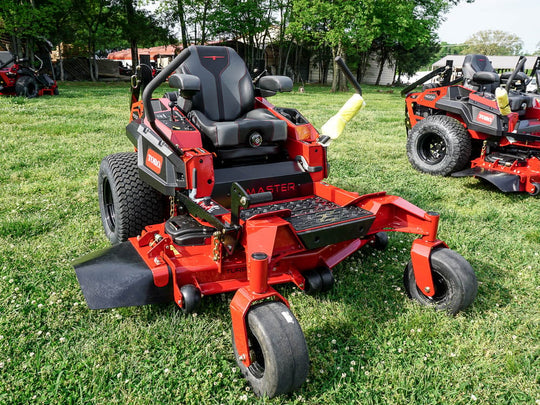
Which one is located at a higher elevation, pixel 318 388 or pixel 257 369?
pixel 257 369

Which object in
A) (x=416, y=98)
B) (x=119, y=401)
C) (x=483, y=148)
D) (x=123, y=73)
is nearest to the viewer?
(x=119, y=401)

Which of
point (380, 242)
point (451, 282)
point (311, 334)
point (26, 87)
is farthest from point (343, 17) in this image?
point (311, 334)

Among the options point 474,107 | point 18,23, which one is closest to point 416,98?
point 474,107

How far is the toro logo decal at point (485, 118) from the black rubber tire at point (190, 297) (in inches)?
177

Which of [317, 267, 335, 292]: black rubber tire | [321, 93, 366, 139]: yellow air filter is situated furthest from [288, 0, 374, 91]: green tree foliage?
[317, 267, 335, 292]: black rubber tire

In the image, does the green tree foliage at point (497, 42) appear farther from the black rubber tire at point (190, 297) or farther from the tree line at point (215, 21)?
the black rubber tire at point (190, 297)

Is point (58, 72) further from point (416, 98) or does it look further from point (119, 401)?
point (119, 401)

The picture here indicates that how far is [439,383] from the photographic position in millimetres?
2252

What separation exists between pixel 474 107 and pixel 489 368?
420cm

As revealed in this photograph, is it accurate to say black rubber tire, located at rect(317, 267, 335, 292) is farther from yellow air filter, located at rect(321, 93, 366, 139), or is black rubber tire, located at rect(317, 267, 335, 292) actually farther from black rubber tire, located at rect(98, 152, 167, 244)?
black rubber tire, located at rect(98, 152, 167, 244)

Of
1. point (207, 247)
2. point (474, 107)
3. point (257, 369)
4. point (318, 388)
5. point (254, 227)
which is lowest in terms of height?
point (318, 388)

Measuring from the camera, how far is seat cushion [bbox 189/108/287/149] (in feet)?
10.7

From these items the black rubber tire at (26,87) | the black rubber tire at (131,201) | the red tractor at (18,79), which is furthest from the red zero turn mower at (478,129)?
the black rubber tire at (26,87)

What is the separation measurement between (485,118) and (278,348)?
15.5ft
